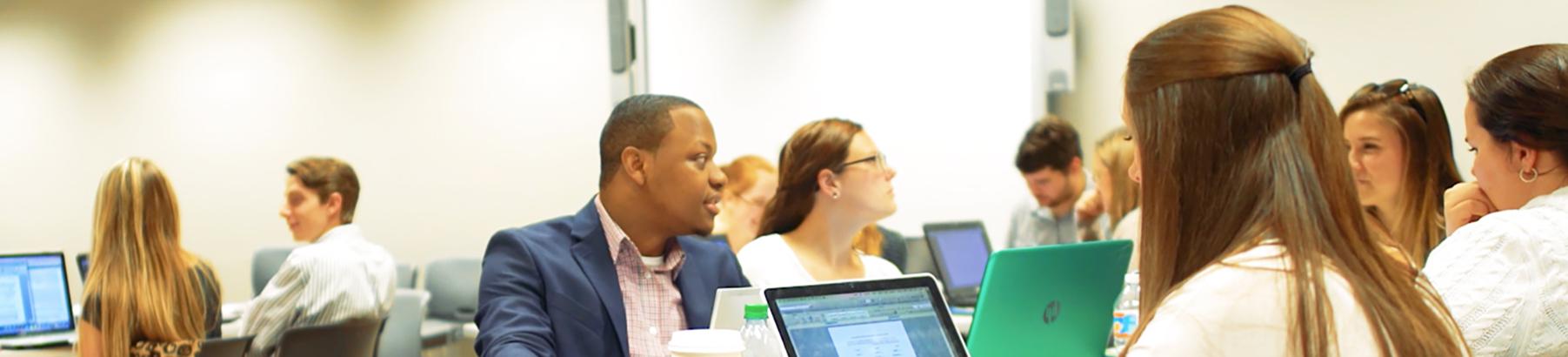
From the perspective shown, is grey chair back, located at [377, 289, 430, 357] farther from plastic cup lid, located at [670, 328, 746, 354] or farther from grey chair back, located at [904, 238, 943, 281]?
plastic cup lid, located at [670, 328, 746, 354]

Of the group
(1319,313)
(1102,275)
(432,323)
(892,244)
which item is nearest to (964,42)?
(892,244)

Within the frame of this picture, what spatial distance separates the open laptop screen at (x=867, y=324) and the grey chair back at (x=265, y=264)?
5.43 m

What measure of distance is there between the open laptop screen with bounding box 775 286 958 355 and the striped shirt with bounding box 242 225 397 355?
9.48 ft

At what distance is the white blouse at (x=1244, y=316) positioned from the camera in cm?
125

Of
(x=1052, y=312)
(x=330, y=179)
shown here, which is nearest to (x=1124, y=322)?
(x=1052, y=312)

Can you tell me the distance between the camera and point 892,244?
5191mm

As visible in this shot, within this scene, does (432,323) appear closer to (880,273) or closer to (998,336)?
(880,273)

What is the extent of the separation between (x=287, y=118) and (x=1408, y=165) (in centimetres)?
595

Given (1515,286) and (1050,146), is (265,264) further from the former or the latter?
(1515,286)

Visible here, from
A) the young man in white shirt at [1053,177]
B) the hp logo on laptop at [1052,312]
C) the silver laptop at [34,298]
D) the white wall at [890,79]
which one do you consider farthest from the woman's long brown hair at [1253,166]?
the white wall at [890,79]

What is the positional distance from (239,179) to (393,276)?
302 centimetres

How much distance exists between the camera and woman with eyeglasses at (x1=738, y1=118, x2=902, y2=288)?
11.6 ft

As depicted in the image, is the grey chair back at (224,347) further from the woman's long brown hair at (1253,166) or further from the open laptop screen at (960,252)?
the woman's long brown hair at (1253,166)

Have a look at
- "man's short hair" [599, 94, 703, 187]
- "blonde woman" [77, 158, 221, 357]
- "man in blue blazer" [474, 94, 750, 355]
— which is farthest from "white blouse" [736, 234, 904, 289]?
"blonde woman" [77, 158, 221, 357]
